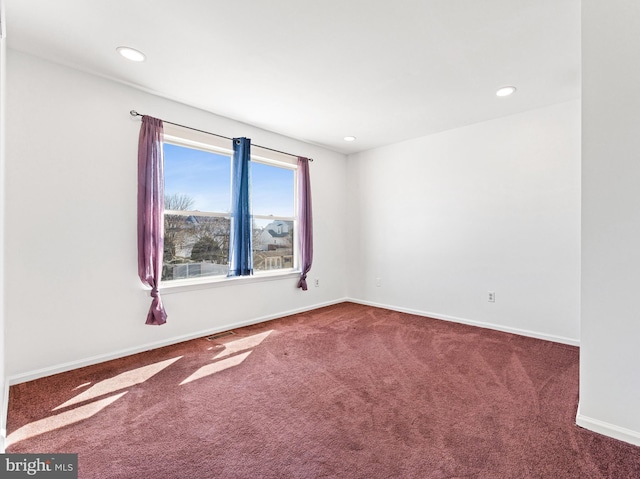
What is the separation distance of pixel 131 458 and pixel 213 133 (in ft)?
9.98

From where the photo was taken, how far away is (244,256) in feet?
12.2

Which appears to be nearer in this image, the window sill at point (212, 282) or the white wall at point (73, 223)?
the white wall at point (73, 223)

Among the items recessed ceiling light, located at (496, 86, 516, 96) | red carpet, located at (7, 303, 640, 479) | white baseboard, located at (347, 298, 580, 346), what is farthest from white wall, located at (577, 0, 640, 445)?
white baseboard, located at (347, 298, 580, 346)

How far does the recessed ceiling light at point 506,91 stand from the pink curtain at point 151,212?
333cm

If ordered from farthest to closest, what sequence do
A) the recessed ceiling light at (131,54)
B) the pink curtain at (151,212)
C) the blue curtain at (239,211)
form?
1. the blue curtain at (239,211)
2. the pink curtain at (151,212)
3. the recessed ceiling light at (131,54)

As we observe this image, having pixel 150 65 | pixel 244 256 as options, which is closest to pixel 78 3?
pixel 150 65

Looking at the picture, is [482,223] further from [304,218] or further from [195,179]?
[195,179]

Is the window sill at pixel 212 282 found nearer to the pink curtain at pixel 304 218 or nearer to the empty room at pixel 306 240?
the empty room at pixel 306 240

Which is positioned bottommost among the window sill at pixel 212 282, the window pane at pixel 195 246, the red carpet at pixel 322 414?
the red carpet at pixel 322 414

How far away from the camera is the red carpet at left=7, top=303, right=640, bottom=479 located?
1508 mm

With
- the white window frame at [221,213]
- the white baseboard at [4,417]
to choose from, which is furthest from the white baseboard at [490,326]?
the white baseboard at [4,417]

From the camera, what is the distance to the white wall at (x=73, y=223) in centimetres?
232

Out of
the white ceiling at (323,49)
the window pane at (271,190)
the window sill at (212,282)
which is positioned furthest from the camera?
the window pane at (271,190)

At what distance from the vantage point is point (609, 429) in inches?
66.9
